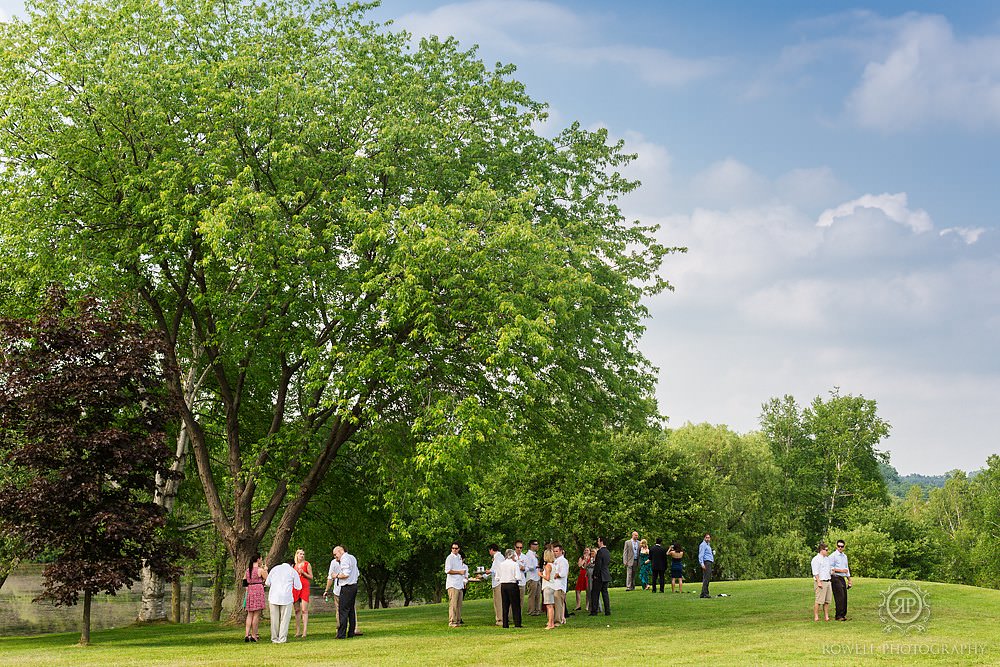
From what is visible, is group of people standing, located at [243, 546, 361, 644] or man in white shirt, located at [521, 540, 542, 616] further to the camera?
man in white shirt, located at [521, 540, 542, 616]

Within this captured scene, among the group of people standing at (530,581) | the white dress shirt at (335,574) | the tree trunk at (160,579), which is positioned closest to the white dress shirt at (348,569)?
the white dress shirt at (335,574)

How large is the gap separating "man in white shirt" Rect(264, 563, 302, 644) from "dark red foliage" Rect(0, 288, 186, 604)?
350 cm

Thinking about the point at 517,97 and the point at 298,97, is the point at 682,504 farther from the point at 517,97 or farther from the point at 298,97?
the point at 298,97

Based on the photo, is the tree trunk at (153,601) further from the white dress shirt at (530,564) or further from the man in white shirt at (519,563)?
the man in white shirt at (519,563)

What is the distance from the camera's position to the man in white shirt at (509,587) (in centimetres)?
2503

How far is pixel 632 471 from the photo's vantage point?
55.2 m

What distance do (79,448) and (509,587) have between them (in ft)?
37.9

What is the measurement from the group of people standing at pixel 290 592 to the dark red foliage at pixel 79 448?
2.51m

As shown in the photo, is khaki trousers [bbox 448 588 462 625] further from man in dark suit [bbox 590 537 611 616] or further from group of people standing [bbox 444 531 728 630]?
man in dark suit [bbox 590 537 611 616]

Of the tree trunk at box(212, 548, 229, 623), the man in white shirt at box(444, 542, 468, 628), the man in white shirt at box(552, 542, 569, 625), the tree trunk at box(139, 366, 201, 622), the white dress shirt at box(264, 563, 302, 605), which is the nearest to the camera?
the white dress shirt at box(264, 563, 302, 605)

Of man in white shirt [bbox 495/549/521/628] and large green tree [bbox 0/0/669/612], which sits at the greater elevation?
large green tree [bbox 0/0/669/612]

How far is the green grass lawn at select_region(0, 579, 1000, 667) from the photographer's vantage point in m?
17.9

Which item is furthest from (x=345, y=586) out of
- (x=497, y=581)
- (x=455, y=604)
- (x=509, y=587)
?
(x=509, y=587)

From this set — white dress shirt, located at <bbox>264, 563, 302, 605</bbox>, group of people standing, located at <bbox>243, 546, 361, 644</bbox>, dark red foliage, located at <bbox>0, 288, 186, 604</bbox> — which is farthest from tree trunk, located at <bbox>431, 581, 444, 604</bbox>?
white dress shirt, located at <bbox>264, 563, 302, 605</bbox>
